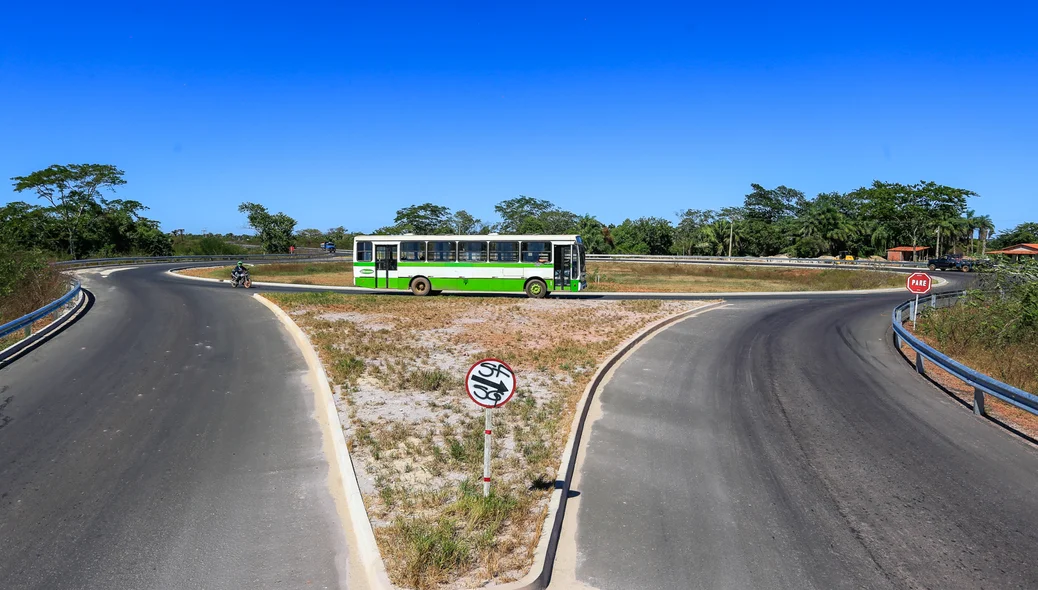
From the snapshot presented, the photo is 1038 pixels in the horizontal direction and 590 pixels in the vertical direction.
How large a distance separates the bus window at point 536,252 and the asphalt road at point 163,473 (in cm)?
1580

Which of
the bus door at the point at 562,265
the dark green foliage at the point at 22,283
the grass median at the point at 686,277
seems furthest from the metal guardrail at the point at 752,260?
the dark green foliage at the point at 22,283

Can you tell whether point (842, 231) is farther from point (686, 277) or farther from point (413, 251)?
point (413, 251)

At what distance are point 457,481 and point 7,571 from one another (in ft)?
15.6

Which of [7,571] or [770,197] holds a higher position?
→ [770,197]

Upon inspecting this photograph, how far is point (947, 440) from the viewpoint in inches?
400

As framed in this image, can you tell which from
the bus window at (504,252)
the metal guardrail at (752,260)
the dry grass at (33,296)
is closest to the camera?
the dry grass at (33,296)

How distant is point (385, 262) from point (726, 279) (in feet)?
119

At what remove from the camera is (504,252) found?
3036 cm

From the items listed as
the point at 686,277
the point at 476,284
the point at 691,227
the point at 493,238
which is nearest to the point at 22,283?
the point at 476,284

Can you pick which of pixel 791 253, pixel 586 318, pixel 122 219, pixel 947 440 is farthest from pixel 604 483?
pixel 791 253

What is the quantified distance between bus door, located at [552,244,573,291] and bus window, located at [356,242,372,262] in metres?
10.3

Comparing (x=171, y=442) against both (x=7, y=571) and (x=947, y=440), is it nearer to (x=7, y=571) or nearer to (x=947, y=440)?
(x=7, y=571)

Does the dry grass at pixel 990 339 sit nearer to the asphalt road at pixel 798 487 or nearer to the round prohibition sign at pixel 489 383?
the asphalt road at pixel 798 487

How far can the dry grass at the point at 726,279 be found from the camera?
1682 inches
